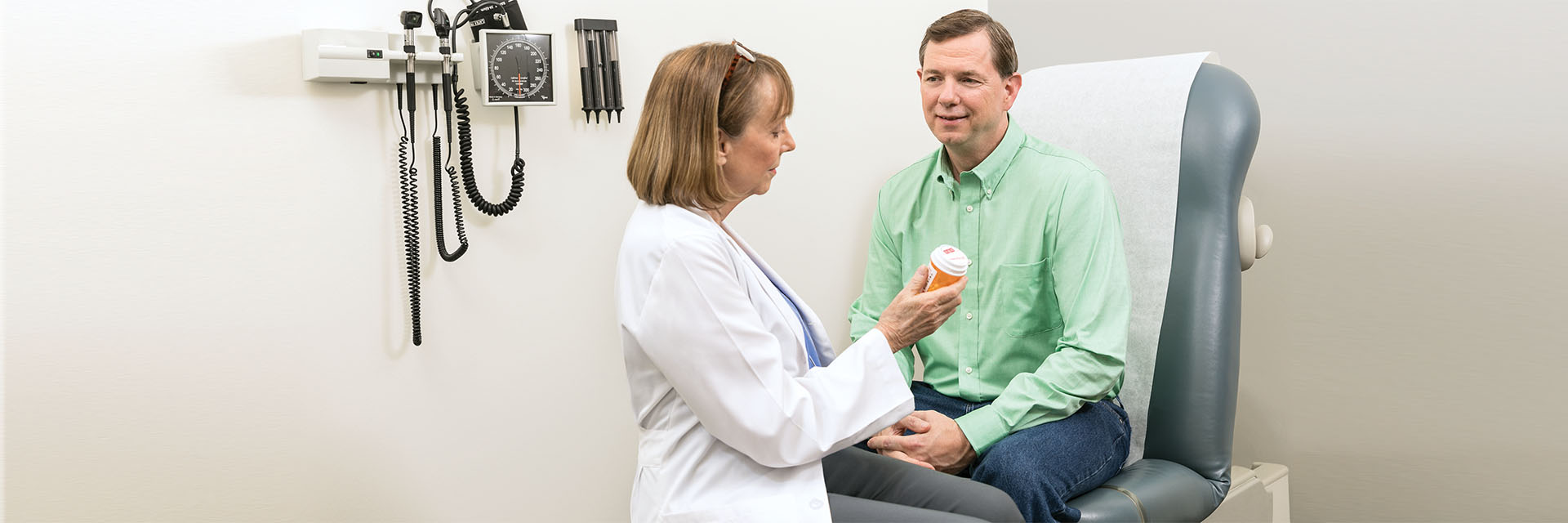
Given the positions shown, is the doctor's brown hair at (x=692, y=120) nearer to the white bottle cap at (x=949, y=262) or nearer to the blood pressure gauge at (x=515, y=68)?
the white bottle cap at (x=949, y=262)

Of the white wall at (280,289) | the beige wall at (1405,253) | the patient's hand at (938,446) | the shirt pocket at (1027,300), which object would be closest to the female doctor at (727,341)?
the patient's hand at (938,446)

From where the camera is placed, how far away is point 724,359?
3.76 ft

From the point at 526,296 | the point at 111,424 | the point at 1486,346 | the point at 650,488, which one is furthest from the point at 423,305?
the point at 1486,346

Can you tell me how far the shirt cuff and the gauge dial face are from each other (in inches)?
35.2

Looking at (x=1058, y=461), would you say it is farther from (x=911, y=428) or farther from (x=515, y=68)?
(x=515, y=68)

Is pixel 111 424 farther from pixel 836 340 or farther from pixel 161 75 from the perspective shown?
pixel 836 340

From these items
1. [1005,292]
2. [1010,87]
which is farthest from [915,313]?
[1010,87]

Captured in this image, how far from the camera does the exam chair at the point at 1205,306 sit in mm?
1659

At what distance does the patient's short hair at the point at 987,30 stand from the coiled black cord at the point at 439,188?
82 cm

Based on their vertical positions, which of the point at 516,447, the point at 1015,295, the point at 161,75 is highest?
the point at 161,75

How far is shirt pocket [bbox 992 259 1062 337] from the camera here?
1.68m

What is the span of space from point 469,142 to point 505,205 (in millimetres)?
122

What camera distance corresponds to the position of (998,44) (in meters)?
1.69

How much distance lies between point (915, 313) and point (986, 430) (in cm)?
34
